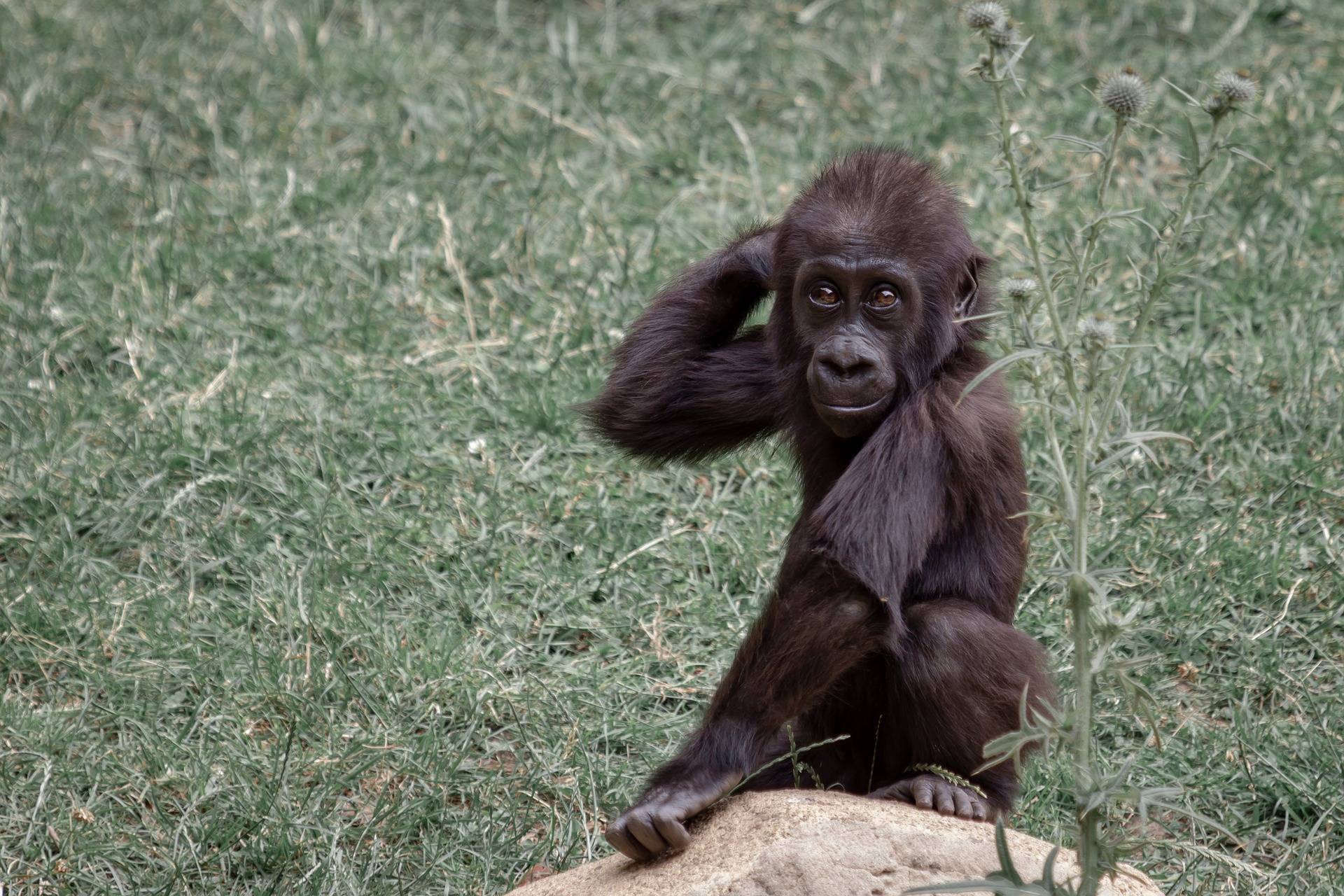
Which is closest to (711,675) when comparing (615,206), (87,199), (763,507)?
→ (763,507)

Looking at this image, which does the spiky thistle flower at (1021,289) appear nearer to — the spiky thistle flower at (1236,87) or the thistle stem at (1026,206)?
the thistle stem at (1026,206)

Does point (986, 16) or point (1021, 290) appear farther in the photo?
point (1021, 290)

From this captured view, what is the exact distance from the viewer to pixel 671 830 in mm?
3578

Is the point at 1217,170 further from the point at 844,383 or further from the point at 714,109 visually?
the point at 844,383

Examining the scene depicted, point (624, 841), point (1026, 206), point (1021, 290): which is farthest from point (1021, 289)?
point (624, 841)

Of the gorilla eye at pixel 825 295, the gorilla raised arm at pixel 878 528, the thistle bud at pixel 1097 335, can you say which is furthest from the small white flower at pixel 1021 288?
the gorilla eye at pixel 825 295

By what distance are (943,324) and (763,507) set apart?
2.03 metres

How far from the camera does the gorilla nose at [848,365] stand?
4000mm

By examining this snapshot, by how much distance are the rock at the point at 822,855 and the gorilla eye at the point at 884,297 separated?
4.32 ft

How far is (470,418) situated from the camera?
21.5 feet

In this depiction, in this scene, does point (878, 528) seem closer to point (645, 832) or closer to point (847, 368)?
point (847, 368)

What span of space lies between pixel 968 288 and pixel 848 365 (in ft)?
1.82

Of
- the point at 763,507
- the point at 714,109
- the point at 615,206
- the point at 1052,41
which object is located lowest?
the point at 763,507

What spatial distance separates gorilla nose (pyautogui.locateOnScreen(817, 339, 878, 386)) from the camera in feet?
13.1
